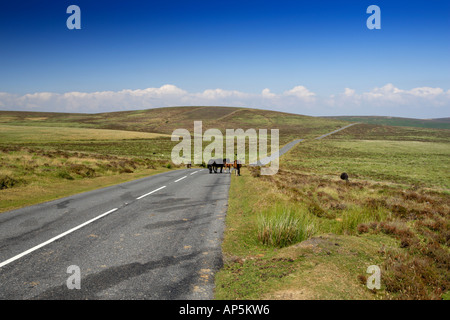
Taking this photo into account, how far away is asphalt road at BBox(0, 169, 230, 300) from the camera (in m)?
5.04

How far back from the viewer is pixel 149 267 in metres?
5.95

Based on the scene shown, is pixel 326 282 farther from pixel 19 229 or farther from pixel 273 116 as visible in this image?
pixel 273 116

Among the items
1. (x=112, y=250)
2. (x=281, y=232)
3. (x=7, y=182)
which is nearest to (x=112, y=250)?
(x=112, y=250)

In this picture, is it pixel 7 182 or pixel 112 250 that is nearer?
pixel 112 250

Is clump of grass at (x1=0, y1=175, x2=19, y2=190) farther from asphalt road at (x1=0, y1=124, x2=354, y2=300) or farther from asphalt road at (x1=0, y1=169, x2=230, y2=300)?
asphalt road at (x1=0, y1=169, x2=230, y2=300)

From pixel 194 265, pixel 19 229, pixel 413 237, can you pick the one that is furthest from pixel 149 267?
pixel 413 237

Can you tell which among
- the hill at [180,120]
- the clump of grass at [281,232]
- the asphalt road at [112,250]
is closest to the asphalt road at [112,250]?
the asphalt road at [112,250]

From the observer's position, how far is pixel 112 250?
6949 mm

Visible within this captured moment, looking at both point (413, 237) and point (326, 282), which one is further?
point (413, 237)

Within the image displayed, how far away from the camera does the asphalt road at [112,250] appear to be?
16.5ft
